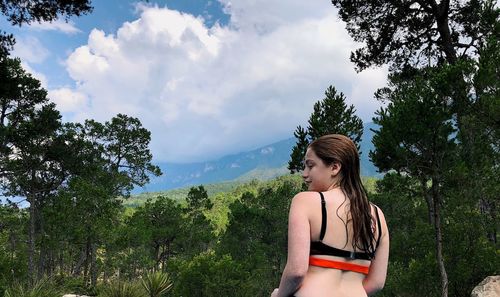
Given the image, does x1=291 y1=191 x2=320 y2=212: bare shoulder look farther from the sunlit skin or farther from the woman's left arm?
the sunlit skin

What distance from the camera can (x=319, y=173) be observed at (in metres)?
1.85

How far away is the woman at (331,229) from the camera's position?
1667 mm

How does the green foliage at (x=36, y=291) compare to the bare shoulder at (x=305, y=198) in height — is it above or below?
below

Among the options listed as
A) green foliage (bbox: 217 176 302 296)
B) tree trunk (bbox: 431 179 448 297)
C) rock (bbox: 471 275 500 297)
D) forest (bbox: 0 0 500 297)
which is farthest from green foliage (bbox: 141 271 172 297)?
green foliage (bbox: 217 176 302 296)

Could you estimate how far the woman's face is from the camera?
184 centimetres

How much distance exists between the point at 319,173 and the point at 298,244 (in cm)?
36

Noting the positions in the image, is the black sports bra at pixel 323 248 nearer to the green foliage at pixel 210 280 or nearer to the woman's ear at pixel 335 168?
the woman's ear at pixel 335 168

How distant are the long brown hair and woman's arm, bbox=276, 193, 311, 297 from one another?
0.25m

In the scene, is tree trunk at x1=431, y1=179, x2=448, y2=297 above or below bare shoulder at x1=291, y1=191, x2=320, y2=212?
below

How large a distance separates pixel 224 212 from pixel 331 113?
93.7 meters

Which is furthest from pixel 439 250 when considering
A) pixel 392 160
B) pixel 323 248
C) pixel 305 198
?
pixel 305 198

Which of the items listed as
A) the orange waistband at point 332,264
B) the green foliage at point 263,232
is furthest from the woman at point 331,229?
the green foliage at point 263,232

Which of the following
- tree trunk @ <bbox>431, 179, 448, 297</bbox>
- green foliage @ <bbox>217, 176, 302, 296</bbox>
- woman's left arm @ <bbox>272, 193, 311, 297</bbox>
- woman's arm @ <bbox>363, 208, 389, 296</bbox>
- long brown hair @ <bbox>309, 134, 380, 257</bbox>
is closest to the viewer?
woman's left arm @ <bbox>272, 193, 311, 297</bbox>

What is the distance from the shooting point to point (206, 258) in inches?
930
